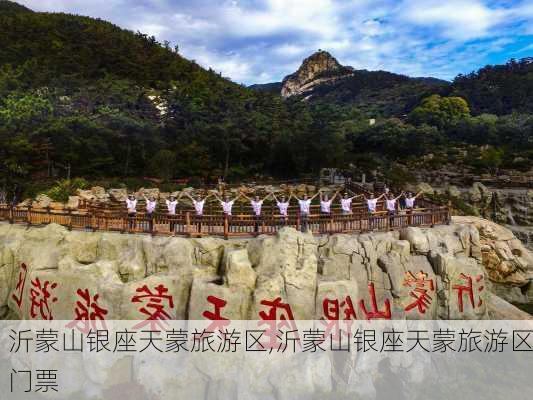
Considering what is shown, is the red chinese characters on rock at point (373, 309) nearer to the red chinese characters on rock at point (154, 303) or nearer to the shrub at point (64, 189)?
the red chinese characters on rock at point (154, 303)

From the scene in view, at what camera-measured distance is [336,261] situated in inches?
448

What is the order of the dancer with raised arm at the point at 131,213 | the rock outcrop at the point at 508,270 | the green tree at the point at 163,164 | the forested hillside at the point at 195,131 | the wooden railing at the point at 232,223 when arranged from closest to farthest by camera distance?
1. the wooden railing at the point at 232,223
2. the dancer with raised arm at the point at 131,213
3. the rock outcrop at the point at 508,270
4. the green tree at the point at 163,164
5. the forested hillside at the point at 195,131

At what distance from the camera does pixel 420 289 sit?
11.7 meters

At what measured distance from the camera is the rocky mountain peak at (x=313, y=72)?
131 metres

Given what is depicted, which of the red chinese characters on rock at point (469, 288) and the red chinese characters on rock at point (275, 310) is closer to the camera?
the red chinese characters on rock at point (275, 310)

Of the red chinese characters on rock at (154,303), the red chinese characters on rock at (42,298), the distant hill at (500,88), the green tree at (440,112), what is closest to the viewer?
the red chinese characters on rock at (154,303)

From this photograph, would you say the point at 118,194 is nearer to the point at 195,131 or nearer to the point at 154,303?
the point at 195,131

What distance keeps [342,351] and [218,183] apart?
68.8ft

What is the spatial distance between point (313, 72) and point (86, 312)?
5285 inches

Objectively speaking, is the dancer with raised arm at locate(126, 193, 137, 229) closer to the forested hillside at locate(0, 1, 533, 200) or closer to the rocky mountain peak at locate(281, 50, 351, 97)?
the forested hillside at locate(0, 1, 533, 200)

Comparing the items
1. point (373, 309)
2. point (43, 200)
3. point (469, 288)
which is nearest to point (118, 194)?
point (43, 200)

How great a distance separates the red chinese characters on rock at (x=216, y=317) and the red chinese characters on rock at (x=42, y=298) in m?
4.32

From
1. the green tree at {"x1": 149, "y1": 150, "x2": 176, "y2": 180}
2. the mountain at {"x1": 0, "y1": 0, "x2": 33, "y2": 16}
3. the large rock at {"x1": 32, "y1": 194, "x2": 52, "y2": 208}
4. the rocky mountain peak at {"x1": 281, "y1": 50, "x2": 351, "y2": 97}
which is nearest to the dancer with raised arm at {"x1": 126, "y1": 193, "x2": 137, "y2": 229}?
the large rock at {"x1": 32, "y1": 194, "x2": 52, "y2": 208}

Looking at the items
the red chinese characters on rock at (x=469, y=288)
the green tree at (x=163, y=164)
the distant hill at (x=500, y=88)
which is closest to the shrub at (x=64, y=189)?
the green tree at (x=163, y=164)
